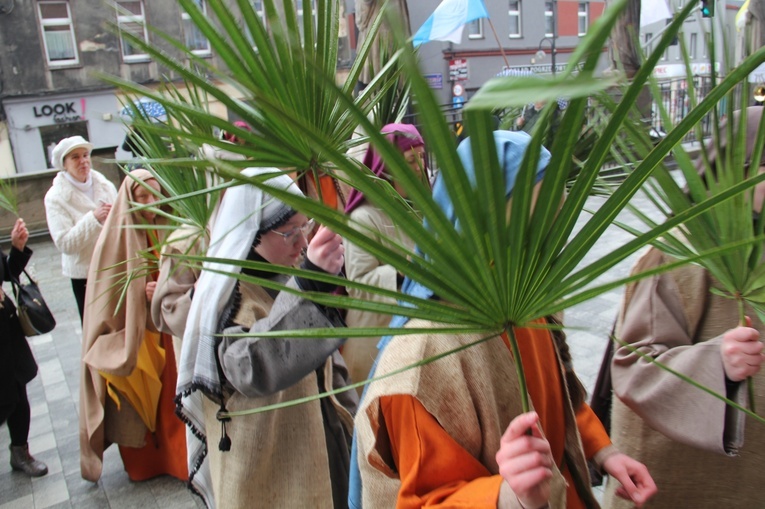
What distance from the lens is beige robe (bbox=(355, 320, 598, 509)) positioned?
3.75 feet

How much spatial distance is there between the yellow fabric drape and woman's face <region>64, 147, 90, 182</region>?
175 cm

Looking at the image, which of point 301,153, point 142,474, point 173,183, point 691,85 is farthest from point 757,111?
point 142,474

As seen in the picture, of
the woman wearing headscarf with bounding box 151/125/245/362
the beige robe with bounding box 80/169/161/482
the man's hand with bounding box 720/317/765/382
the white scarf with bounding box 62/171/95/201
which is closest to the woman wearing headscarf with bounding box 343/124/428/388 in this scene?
the woman wearing headscarf with bounding box 151/125/245/362

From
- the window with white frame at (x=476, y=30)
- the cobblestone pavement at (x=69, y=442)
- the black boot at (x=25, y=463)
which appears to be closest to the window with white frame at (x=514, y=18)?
the window with white frame at (x=476, y=30)

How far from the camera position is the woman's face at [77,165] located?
4523 millimetres

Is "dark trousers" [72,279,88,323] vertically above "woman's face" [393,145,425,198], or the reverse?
"woman's face" [393,145,425,198]

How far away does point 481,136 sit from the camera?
25.8 inches

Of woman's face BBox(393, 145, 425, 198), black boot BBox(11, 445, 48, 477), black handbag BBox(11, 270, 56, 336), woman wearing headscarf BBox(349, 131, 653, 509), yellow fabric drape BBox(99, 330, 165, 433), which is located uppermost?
woman's face BBox(393, 145, 425, 198)

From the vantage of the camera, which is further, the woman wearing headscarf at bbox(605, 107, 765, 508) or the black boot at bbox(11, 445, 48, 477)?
the black boot at bbox(11, 445, 48, 477)

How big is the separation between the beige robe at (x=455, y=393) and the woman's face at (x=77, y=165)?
159 inches

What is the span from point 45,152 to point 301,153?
2109cm

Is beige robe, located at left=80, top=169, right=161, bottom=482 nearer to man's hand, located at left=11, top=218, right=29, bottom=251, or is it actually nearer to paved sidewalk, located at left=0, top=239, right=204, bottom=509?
paved sidewalk, located at left=0, top=239, right=204, bottom=509

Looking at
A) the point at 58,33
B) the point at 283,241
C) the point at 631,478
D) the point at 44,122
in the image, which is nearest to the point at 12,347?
the point at 283,241

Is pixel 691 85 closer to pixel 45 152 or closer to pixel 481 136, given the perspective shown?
pixel 481 136
